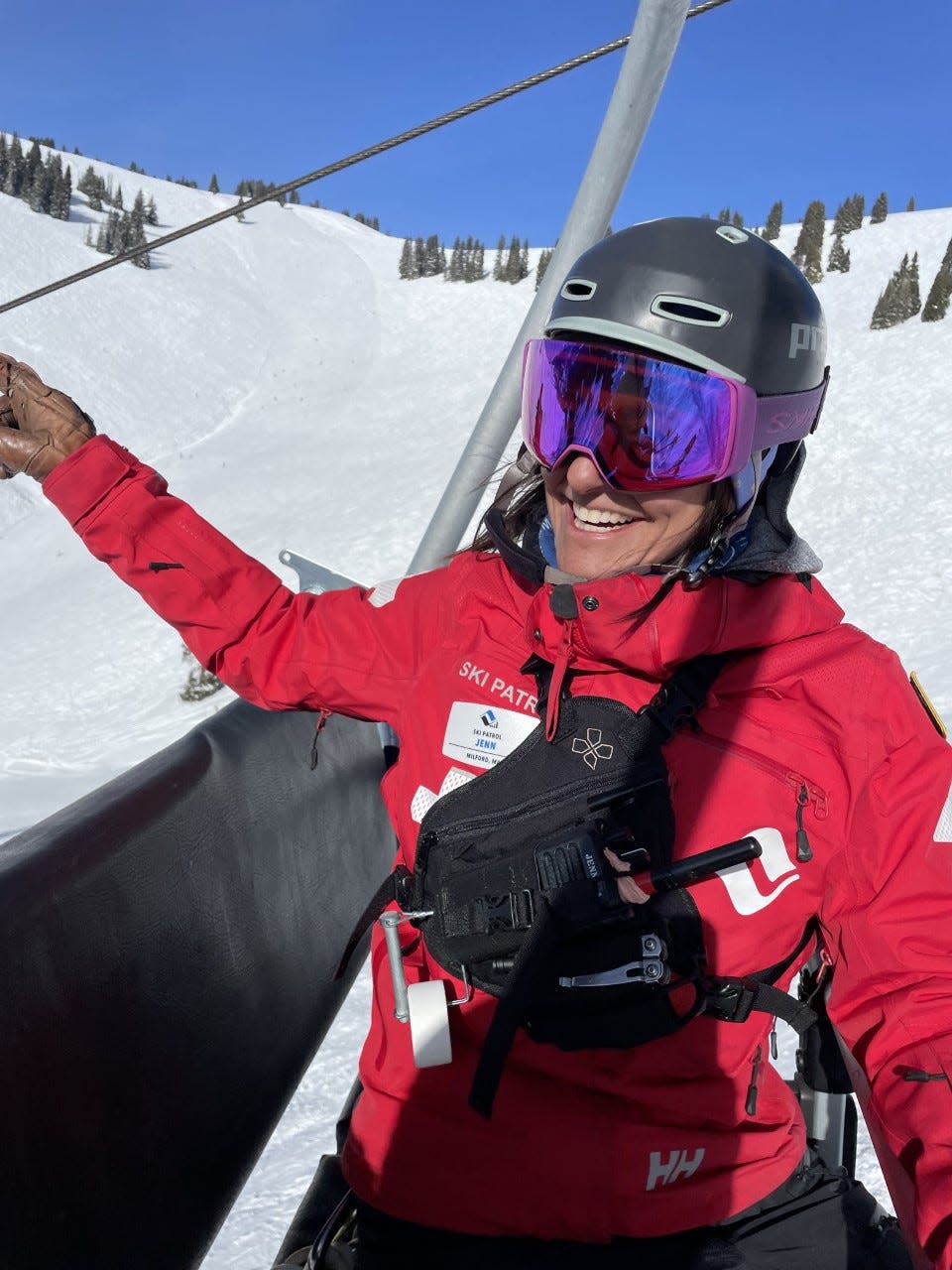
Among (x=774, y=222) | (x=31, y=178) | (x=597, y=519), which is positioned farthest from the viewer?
(x=31, y=178)

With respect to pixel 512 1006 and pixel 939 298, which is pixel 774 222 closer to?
pixel 939 298

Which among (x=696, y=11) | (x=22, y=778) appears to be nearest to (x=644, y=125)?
(x=696, y=11)

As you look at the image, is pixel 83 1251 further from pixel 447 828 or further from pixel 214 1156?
pixel 447 828

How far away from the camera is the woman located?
4.99 ft

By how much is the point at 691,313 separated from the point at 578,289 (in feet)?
0.76

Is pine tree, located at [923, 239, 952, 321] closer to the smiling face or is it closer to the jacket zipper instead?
the smiling face

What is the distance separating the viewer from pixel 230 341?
3328 cm

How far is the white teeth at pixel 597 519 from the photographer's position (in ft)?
5.95

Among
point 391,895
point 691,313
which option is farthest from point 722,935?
point 691,313

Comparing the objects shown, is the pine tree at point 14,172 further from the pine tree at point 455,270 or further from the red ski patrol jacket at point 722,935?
the red ski patrol jacket at point 722,935

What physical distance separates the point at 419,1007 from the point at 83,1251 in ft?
1.97

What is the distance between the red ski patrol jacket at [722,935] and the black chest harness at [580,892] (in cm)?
5

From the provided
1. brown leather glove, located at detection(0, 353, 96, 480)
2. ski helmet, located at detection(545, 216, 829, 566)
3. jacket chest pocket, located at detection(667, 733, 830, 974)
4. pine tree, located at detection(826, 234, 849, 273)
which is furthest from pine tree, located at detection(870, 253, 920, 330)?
jacket chest pocket, located at detection(667, 733, 830, 974)

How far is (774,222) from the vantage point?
112ft
